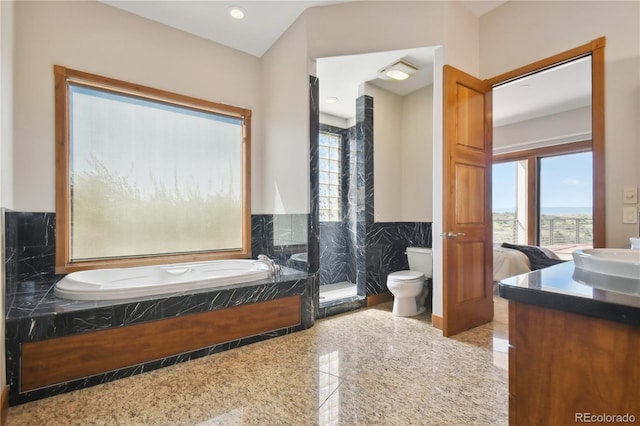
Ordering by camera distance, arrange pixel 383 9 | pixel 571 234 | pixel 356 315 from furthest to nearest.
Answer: pixel 571 234, pixel 356 315, pixel 383 9

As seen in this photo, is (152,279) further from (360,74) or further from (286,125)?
(360,74)

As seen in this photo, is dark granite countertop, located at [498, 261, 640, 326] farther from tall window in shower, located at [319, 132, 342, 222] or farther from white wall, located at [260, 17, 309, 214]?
tall window in shower, located at [319, 132, 342, 222]

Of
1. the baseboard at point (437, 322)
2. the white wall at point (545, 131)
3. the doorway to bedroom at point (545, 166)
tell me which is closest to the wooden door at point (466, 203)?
the baseboard at point (437, 322)

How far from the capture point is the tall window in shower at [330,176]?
14.0 ft

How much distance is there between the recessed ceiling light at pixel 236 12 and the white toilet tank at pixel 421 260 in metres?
3.05

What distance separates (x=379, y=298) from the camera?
353cm

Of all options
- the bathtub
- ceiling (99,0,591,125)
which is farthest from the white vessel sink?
ceiling (99,0,591,125)

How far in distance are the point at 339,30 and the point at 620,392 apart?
3023mm

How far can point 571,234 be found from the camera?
5.02m

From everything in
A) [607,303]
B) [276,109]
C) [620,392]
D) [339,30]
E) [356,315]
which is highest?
[339,30]

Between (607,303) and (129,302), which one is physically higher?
(607,303)

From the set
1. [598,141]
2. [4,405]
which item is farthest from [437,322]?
[4,405]

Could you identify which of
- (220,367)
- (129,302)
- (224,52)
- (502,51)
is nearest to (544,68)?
(502,51)

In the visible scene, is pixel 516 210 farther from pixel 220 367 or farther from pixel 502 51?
pixel 220 367
